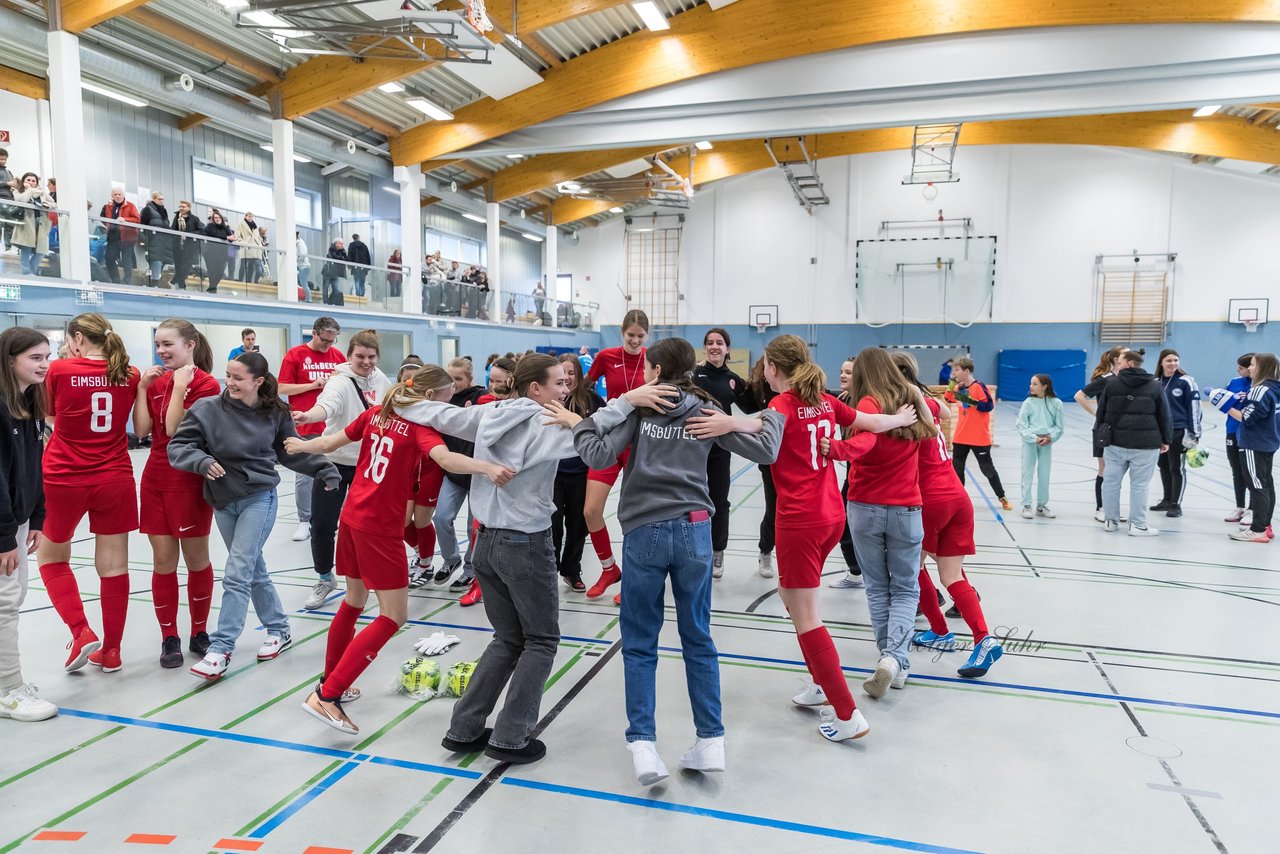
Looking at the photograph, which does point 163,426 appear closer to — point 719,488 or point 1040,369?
point 719,488

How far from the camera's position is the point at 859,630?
4730mm

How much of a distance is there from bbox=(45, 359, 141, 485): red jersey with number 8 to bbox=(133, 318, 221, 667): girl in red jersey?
133 mm

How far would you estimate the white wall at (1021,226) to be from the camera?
77.1ft

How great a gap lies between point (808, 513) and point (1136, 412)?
17.8 ft

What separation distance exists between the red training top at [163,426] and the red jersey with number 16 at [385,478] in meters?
1.22

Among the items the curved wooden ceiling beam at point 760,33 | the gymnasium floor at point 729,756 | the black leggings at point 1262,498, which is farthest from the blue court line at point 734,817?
the curved wooden ceiling beam at point 760,33

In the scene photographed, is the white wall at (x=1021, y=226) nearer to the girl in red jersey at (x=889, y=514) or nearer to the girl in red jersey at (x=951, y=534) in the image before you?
the girl in red jersey at (x=951, y=534)

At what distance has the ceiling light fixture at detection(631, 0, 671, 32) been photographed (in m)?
12.6

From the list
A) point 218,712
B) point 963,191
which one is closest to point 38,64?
point 218,712

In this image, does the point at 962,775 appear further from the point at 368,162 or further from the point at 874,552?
the point at 368,162

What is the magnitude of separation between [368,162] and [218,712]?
18.1 metres

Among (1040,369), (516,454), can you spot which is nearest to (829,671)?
(516,454)

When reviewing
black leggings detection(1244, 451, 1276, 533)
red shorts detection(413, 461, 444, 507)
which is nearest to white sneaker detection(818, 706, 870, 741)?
red shorts detection(413, 461, 444, 507)

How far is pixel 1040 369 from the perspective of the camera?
81.9ft
